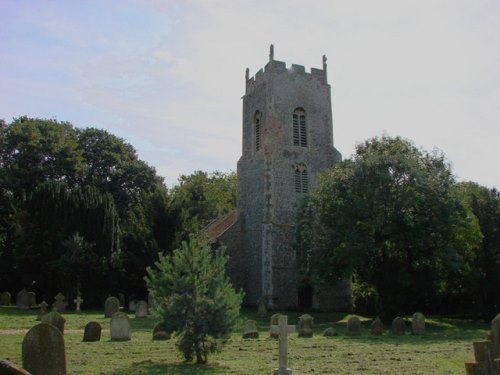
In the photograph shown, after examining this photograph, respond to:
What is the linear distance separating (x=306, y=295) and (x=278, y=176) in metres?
7.62

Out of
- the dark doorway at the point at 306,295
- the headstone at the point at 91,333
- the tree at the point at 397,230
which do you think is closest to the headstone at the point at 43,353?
the headstone at the point at 91,333

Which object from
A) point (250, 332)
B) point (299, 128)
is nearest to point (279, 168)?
point (299, 128)

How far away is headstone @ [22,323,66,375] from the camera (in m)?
8.01

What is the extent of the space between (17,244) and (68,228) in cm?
299

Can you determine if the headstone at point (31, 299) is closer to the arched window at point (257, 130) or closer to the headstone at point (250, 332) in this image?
the arched window at point (257, 130)

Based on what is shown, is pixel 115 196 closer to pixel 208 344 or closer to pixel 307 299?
pixel 307 299

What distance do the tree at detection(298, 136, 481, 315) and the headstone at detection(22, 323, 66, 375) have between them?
51.0ft

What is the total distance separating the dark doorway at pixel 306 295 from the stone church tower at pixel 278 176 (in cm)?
6

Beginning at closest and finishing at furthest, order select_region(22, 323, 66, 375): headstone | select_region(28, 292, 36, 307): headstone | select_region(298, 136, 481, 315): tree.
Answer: select_region(22, 323, 66, 375): headstone → select_region(298, 136, 481, 315): tree → select_region(28, 292, 36, 307): headstone

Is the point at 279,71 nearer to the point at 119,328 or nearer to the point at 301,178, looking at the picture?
the point at 301,178

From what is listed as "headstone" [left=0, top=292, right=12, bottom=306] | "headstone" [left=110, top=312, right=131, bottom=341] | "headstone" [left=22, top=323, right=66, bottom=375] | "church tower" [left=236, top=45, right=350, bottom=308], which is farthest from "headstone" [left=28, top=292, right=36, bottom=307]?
"headstone" [left=22, top=323, right=66, bottom=375]

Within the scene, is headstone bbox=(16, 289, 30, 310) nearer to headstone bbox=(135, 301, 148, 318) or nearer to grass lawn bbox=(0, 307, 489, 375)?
headstone bbox=(135, 301, 148, 318)

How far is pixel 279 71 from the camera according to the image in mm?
33688

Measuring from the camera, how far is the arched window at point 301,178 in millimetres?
32562
